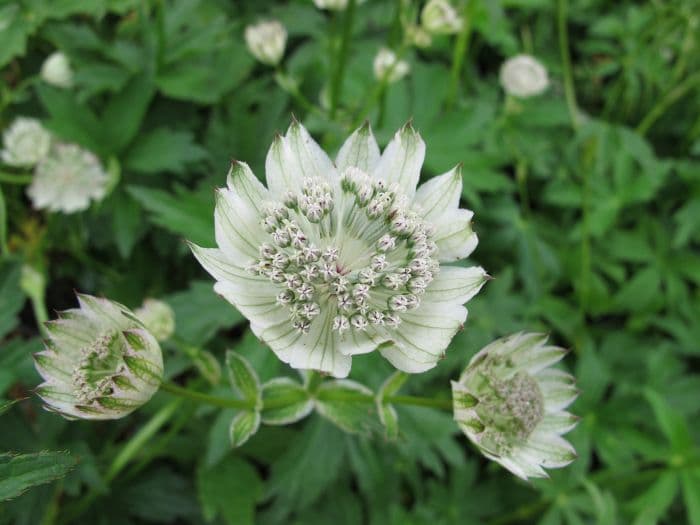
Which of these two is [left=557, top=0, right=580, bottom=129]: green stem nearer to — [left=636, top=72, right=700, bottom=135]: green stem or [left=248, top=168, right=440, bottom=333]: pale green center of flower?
[left=636, top=72, right=700, bottom=135]: green stem

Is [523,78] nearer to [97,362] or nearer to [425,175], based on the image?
[425,175]

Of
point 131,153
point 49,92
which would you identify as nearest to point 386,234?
point 131,153

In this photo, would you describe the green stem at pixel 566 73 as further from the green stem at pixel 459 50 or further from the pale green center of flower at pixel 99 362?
the pale green center of flower at pixel 99 362

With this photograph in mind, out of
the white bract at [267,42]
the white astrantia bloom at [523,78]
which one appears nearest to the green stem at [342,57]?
the white bract at [267,42]

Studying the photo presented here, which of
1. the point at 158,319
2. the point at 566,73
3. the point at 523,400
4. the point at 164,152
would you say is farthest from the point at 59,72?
the point at 566,73

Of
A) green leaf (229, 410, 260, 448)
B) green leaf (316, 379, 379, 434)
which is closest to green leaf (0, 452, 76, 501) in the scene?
green leaf (229, 410, 260, 448)

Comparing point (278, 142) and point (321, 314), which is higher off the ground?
point (278, 142)

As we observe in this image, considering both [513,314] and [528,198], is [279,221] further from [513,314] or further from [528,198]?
[528,198]
